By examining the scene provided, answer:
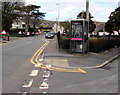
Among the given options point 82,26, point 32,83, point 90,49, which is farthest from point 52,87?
point 90,49

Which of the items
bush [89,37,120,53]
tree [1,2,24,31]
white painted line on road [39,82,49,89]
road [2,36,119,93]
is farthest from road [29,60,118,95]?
tree [1,2,24,31]

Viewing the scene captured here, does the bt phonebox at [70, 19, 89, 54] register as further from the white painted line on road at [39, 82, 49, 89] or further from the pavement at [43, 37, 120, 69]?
the white painted line on road at [39, 82, 49, 89]

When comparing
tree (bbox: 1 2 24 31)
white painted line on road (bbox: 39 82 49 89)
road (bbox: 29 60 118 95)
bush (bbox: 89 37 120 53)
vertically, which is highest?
tree (bbox: 1 2 24 31)

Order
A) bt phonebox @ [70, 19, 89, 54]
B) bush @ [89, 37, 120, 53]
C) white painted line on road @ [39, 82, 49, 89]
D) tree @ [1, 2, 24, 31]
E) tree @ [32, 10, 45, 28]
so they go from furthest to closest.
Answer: tree @ [32, 10, 45, 28] < tree @ [1, 2, 24, 31] < bush @ [89, 37, 120, 53] < bt phonebox @ [70, 19, 89, 54] < white painted line on road @ [39, 82, 49, 89]

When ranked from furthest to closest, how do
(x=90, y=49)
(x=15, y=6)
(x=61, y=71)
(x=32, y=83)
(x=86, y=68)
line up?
1. (x=15, y=6)
2. (x=90, y=49)
3. (x=86, y=68)
4. (x=61, y=71)
5. (x=32, y=83)

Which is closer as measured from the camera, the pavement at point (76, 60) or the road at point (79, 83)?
the road at point (79, 83)

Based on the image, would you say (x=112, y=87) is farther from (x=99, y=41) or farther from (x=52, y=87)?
(x=99, y=41)

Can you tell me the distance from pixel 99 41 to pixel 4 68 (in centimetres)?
907

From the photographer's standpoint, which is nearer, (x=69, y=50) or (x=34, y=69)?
(x=34, y=69)

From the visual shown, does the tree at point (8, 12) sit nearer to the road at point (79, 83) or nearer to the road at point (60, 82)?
the road at point (60, 82)

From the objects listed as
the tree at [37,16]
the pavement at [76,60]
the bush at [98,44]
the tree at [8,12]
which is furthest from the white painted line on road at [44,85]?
the tree at [37,16]

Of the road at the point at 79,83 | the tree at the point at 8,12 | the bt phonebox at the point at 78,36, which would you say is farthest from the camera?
the tree at the point at 8,12

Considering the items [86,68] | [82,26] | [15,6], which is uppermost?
[15,6]

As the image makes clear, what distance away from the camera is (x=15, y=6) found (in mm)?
56562
